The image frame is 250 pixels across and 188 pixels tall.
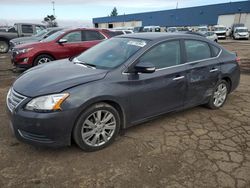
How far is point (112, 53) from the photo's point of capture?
12.6 ft

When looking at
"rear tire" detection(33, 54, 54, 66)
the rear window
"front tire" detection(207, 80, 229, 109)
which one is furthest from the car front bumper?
"rear tire" detection(33, 54, 54, 66)

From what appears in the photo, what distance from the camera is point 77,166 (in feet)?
9.58

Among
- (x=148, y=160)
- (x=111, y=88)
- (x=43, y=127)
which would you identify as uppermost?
(x=111, y=88)

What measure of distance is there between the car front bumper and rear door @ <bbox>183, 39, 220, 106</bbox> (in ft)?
7.34

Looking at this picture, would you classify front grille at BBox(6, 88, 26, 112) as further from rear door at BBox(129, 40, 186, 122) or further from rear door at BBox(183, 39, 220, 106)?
rear door at BBox(183, 39, 220, 106)

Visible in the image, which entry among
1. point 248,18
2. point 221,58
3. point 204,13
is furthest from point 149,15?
point 221,58

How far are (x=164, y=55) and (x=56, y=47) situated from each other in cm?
529

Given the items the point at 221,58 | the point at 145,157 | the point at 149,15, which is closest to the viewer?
the point at 145,157

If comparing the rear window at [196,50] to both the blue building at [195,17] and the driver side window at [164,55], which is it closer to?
the driver side window at [164,55]

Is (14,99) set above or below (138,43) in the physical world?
below

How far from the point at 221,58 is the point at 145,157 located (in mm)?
2776

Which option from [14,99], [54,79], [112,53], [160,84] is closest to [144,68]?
[160,84]

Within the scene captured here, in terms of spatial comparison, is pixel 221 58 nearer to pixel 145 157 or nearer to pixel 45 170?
pixel 145 157

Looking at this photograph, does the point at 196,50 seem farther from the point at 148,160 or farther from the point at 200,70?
the point at 148,160
